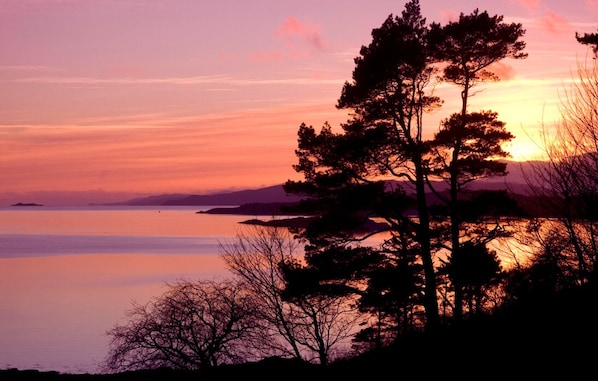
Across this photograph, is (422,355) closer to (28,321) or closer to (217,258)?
(28,321)

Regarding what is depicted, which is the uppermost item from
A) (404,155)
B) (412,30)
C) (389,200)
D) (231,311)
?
(412,30)

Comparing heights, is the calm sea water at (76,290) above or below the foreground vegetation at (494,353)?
below

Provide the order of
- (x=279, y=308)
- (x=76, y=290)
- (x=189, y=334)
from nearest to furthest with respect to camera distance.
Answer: (x=189, y=334)
(x=279, y=308)
(x=76, y=290)

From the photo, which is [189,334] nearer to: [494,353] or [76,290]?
[494,353]

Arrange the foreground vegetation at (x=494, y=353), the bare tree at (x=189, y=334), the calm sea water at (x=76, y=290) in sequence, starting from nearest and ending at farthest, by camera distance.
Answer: the foreground vegetation at (x=494, y=353)
the bare tree at (x=189, y=334)
the calm sea water at (x=76, y=290)

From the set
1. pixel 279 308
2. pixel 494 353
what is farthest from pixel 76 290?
pixel 494 353

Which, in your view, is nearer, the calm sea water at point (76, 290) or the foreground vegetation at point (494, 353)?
the foreground vegetation at point (494, 353)

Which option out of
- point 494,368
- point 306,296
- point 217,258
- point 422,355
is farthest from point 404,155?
point 217,258

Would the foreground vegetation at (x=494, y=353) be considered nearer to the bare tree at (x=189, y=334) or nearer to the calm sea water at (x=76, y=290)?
the bare tree at (x=189, y=334)

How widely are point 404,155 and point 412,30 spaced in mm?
5470

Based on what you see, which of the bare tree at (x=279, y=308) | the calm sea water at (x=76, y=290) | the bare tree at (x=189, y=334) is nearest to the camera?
the bare tree at (x=189, y=334)

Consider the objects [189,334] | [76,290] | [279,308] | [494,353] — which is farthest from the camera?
[76,290]

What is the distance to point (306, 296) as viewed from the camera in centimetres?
2920

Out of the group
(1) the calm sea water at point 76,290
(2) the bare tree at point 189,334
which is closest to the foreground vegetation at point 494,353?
(2) the bare tree at point 189,334
